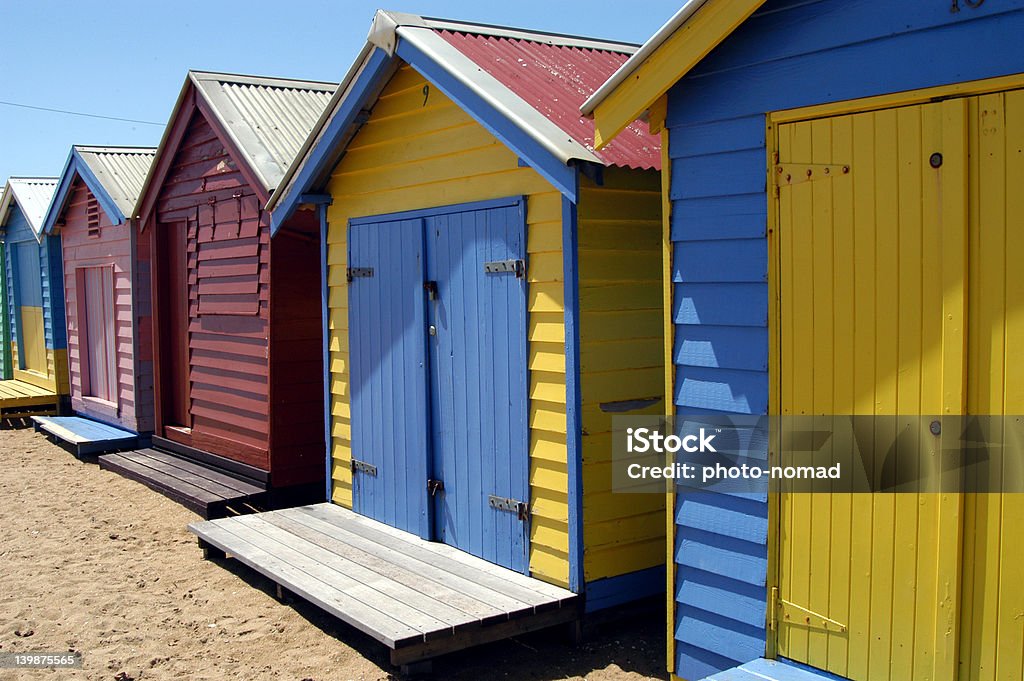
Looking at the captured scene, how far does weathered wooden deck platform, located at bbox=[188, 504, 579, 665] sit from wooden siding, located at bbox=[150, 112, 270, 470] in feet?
5.87

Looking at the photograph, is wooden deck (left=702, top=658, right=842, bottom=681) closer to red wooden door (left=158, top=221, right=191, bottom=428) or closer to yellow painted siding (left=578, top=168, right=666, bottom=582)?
yellow painted siding (left=578, top=168, right=666, bottom=582)

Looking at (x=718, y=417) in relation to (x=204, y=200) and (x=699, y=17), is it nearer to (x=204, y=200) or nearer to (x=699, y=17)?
(x=699, y=17)

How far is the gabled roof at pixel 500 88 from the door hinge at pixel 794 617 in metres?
2.18

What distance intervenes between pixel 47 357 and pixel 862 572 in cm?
1403

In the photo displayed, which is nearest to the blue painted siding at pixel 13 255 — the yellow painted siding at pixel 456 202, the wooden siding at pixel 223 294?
the wooden siding at pixel 223 294

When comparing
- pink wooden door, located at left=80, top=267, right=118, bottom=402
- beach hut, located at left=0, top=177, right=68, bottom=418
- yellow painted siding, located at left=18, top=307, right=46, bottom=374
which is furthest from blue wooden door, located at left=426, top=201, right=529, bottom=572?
yellow painted siding, located at left=18, top=307, right=46, bottom=374

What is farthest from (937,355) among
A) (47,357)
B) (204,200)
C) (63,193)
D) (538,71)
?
(47,357)

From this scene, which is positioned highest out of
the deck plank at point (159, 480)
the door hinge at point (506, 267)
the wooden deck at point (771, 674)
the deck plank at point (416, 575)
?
the door hinge at point (506, 267)

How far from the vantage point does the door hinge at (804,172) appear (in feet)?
12.7

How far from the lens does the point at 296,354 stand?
8.69 metres

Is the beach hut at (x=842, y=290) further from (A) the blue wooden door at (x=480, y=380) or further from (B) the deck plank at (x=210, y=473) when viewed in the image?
(B) the deck plank at (x=210, y=473)

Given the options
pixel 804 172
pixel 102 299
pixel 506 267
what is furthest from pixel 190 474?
pixel 804 172

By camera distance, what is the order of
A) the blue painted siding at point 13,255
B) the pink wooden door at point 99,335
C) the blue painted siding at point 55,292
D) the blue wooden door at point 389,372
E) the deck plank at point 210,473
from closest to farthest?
the blue wooden door at point 389,372, the deck plank at point 210,473, the pink wooden door at point 99,335, the blue painted siding at point 55,292, the blue painted siding at point 13,255

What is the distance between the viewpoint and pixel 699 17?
4.09 meters
